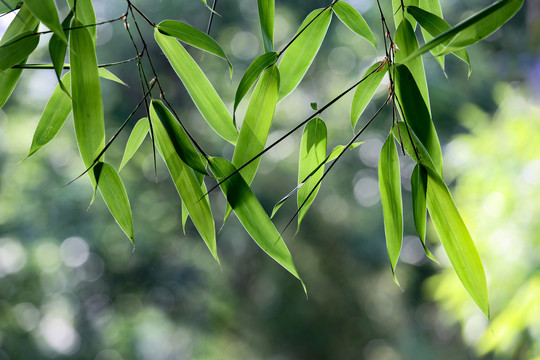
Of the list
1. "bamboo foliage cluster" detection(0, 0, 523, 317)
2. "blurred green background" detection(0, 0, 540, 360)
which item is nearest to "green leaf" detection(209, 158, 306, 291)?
"bamboo foliage cluster" detection(0, 0, 523, 317)

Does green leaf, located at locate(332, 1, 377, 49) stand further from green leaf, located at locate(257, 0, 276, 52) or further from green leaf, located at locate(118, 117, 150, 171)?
green leaf, located at locate(118, 117, 150, 171)

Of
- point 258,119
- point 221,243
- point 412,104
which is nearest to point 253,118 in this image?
point 258,119

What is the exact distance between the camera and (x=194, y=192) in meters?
0.33

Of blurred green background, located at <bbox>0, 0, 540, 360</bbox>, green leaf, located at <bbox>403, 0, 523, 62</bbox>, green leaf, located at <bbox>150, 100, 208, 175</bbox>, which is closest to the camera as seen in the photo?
green leaf, located at <bbox>403, 0, 523, 62</bbox>

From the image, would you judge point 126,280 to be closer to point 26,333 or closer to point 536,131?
point 26,333

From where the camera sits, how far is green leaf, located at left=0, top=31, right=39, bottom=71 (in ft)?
0.96

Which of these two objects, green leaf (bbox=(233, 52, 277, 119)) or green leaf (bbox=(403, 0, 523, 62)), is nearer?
green leaf (bbox=(403, 0, 523, 62))

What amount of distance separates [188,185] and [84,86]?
87mm

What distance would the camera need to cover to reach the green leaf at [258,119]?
1.11 feet

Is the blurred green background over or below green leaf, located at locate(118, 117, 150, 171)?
over

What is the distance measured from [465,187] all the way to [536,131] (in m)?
0.33

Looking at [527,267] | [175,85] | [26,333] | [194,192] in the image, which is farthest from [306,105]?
[194,192]

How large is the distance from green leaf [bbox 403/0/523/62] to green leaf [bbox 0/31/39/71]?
0.22 metres

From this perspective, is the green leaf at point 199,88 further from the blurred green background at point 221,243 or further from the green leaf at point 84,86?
the blurred green background at point 221,243
